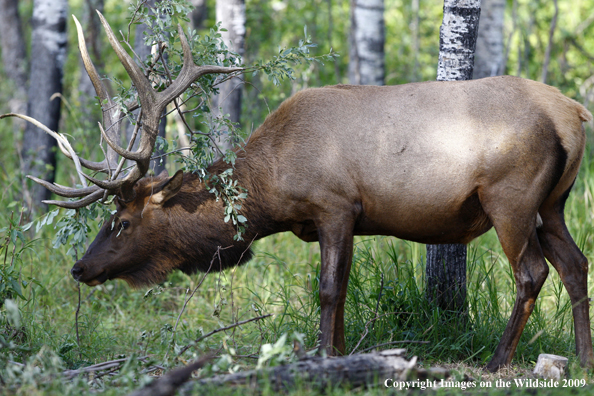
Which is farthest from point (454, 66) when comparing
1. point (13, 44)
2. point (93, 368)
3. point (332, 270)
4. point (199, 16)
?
point (13, 44)

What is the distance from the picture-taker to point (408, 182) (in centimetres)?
421

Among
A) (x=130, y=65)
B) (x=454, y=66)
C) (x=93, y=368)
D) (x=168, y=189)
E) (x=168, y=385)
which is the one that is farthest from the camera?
Answer: (x=454, y=66)

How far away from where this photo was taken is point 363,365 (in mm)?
3156

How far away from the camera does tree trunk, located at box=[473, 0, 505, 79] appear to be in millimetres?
8461

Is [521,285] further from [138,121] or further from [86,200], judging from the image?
[86,200]

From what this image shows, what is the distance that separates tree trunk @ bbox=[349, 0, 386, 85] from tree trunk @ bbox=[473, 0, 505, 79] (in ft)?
4.67

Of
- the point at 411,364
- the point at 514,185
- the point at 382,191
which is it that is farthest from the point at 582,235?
the point at 411,364

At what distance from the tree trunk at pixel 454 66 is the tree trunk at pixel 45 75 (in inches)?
185

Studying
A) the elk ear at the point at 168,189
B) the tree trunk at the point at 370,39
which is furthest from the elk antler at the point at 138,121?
the tree trunk at the point at 370,39

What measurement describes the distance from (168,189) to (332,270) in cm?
134

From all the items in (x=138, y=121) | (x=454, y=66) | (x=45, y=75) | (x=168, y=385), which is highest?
(x=454, y=66)

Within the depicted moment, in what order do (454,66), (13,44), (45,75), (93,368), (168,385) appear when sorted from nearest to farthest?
1. (168,385)
2. (93,368)
3. (454,66)
4. (45,75)
5. (13,44)

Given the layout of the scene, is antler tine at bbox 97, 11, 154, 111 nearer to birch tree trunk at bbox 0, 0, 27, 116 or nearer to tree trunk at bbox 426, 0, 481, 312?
tree trunk at bbox 426, 0, 481, 312

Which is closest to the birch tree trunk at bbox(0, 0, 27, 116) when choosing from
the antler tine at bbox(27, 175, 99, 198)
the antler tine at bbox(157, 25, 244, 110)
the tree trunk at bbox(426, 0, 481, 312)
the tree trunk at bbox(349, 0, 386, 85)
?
the tree trunk at bbox(349, 0, 386, 85)
